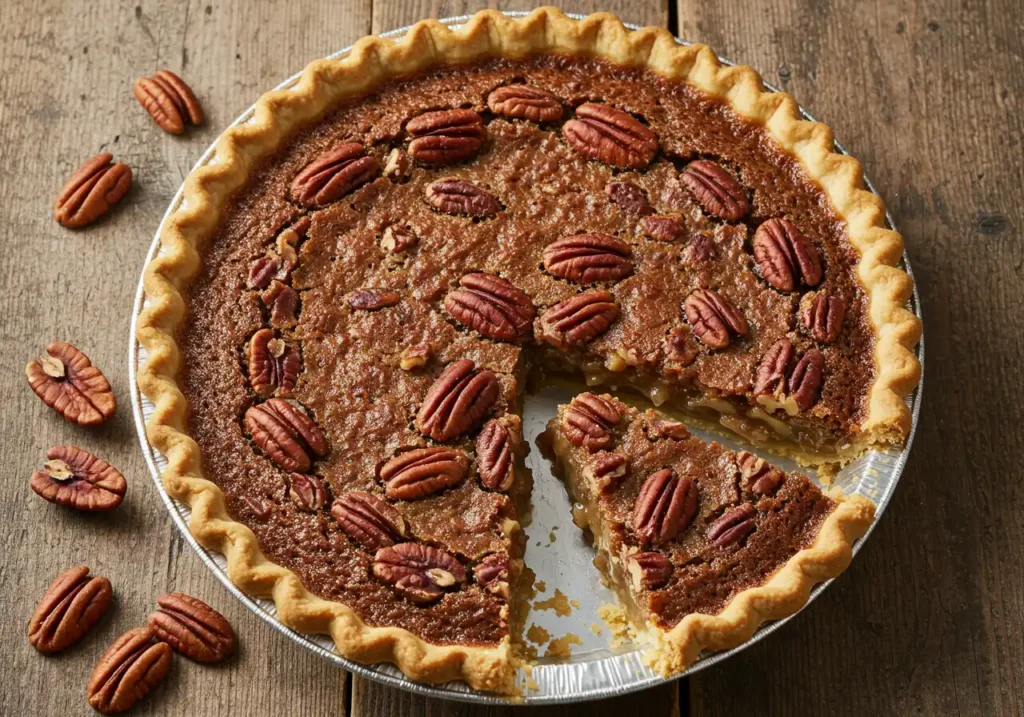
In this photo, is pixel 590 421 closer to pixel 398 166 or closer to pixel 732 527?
pixel 732 527

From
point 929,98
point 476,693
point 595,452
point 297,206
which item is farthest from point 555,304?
point 929,98

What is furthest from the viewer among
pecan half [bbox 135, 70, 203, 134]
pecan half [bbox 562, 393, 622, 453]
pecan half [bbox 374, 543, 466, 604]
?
pecan half [bbox 135, 70, 203, 134]

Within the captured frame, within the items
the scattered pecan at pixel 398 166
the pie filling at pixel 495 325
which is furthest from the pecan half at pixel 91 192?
the scattered pecan at pixel 398 166

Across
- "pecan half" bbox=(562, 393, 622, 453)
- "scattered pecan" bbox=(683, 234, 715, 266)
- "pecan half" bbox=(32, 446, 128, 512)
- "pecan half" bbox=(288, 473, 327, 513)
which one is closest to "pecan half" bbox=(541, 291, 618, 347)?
"pecan half" bbox=(562, 393, 622, 453)

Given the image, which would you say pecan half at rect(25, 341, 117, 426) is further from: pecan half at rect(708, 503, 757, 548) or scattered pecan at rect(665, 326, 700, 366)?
pecan half at rect(708, 503, 757, 548)

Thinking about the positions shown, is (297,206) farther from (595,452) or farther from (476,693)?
(476,693)

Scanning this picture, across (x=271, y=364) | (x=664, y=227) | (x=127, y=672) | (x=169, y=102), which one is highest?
(x=169, y=102)

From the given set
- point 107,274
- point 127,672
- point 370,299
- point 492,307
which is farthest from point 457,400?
point 107,274
